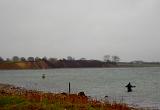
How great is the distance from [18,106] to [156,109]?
53.0ft

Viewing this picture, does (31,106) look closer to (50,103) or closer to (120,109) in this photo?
(50,103)

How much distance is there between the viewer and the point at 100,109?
804 inches

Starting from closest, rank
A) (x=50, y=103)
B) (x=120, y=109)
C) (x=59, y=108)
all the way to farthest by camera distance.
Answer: (x=59, y=108)
(x=50, y=103)
(x=120, y=109)

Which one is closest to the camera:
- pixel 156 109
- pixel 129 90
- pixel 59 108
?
pixel 59 108

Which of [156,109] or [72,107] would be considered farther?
[156,109]

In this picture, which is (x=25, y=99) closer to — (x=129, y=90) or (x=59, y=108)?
(x=59, y=108)

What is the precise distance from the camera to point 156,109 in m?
32.6

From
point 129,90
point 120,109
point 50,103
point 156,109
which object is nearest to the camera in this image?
point 50,103

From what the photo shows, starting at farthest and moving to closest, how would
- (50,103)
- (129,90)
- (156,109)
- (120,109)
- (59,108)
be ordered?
1. (129,90)
2. (156,109)
3. (120,109)
4. (50,103)
5. (59,108)

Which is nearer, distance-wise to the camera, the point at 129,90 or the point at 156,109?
the point at 156,109

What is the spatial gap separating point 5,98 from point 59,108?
13.2 ft

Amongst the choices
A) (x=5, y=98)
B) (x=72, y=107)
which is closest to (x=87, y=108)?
(x=72, y=107)

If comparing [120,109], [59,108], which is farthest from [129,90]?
[59,108]

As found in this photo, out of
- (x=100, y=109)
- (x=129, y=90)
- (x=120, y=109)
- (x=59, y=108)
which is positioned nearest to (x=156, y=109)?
(x=120, y=109)
